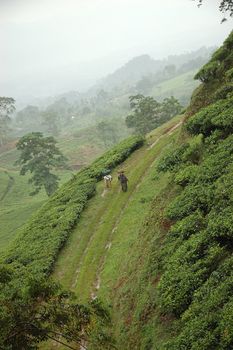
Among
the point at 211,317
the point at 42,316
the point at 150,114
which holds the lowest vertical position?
the point at 211,317

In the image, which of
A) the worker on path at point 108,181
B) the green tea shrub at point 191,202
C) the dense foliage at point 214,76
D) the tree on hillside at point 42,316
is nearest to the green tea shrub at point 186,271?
the green tea shrub at point 191,202

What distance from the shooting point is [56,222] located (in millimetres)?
35188

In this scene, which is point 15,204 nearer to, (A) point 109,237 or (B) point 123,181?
(B) point 123,181

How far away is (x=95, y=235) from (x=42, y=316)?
63.3ft

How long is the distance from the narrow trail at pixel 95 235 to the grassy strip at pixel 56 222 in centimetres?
81

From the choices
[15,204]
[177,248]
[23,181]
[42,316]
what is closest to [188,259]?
[177,248]

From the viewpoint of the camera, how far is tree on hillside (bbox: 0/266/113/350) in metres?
12.2

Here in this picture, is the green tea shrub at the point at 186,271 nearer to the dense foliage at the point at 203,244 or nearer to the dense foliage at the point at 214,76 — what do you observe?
the dense foliage at the point at 203,244

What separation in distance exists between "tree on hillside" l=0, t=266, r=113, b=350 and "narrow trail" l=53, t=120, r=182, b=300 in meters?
10.9

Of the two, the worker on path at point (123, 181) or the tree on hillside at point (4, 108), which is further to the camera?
the tree on hillside at point (4, 108)

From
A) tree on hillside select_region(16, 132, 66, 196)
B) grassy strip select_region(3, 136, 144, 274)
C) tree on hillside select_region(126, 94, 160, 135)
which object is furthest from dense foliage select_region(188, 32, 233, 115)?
Result: tree on hillside select_region(126, 94, 160, 135)

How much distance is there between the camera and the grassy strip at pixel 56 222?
30828mm

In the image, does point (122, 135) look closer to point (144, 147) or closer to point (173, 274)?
point (144, 147)

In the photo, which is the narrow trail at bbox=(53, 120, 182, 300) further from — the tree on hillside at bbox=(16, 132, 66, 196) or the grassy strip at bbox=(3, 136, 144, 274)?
the tree on hillside at bbox=(16, 132, 66, 196)
